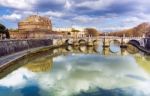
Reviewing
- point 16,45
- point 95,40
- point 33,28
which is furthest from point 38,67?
point 33,28

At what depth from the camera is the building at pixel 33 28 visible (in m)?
98.9

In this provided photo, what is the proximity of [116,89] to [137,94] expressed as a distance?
191 centimetres

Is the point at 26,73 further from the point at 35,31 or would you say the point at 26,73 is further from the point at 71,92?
the point at 35,31

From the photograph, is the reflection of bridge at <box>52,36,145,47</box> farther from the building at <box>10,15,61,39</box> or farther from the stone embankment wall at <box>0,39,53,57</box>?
the stone embankment wall at <box>0,39,53,57</box>

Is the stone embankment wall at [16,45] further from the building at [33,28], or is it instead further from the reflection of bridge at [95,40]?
the building at [33,28]


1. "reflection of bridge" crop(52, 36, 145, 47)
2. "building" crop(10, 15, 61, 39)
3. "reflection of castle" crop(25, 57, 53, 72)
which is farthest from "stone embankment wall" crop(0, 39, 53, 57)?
"building" crop(10, 15, 61, 39)

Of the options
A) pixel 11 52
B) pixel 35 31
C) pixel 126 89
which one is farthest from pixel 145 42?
pixel 126 89

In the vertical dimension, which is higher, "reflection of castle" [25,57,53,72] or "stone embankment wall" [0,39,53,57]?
"stone embankment wall" [0,39,53,57]

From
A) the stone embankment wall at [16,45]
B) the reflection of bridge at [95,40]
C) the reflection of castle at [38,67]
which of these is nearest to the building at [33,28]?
the reflection of bridge at [95,40]

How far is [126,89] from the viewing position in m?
22.3

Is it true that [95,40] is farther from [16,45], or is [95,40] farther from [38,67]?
[38,67]

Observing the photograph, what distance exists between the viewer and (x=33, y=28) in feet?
344

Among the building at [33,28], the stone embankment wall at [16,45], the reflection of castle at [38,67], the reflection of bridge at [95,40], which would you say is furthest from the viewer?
the building at [33,28]

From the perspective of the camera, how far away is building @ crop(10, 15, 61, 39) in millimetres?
98938
